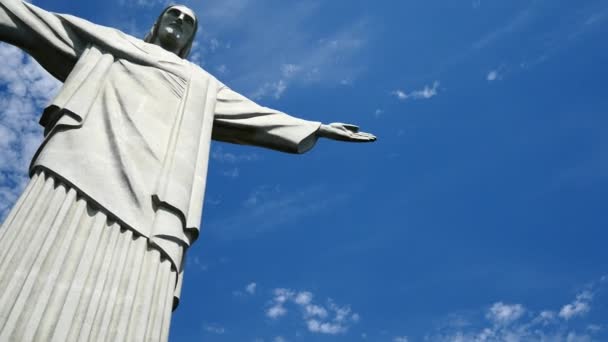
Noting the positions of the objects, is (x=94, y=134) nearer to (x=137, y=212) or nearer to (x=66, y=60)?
(x=137, y=212)

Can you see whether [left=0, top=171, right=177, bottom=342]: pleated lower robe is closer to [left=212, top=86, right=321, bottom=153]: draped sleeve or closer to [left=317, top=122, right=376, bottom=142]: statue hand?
[left=212, top=86, right=321, bottom=153]: draped sleeve

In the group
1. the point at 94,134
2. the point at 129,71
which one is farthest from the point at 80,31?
the point at 94,134

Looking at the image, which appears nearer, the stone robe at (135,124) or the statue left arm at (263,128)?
the stone robe at (135,124)

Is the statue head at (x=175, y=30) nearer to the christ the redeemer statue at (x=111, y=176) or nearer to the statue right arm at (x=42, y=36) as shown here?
the christ the redeemer statue at (x=111, y=176)

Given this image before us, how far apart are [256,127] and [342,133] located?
52.8 inches

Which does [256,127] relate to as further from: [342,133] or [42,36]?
[42,36]

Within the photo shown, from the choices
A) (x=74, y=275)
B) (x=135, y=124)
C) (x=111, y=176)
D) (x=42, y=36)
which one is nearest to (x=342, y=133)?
(x=135, y=124)

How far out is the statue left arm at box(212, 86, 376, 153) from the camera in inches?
377

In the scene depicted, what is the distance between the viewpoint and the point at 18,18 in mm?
8273

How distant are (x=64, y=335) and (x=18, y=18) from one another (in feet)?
15.4

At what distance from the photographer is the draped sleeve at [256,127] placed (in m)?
9.57

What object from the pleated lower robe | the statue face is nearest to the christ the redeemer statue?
the pleated lower robe

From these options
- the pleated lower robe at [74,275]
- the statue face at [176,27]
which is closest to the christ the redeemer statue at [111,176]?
the pleated lower robe at [74,275]

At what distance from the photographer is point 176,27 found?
10328 millimetres
